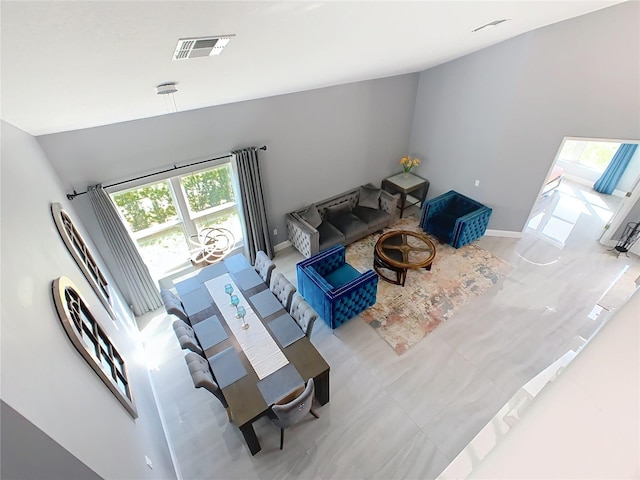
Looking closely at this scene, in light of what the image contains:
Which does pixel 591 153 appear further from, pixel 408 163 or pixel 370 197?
pixel 370 197

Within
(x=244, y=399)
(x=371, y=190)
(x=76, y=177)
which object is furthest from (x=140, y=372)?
(x=371, y=190)

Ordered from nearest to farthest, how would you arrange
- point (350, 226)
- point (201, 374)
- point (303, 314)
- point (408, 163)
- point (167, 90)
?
point (167, 90) → point (201, 374) → point (303, 314) → point (350, 226) → point (408, 163)

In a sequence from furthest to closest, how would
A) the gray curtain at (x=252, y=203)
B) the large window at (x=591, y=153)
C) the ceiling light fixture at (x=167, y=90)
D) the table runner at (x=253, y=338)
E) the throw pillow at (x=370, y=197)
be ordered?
the large window at (x=591, y=153) → the throw pillow at (x=370, y=197) → the gray curtain at (x=252, y=203) → the table runner at (x=253, y=338) → the ceiling light fixture at (x=167, y=90)

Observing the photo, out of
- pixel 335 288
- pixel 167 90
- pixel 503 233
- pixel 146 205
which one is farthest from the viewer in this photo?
pixel 503 233

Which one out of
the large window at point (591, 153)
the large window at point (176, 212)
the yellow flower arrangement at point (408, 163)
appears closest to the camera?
the large window at point (176, 212)

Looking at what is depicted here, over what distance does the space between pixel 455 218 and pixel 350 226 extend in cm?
205

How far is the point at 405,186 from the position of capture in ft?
21.5

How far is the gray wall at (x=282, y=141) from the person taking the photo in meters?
3.61

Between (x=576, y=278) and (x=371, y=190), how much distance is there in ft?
12.2

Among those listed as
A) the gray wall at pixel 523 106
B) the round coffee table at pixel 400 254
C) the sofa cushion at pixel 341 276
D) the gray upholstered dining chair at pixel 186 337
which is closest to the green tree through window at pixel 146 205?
the gray upholstered dining chair at pixel 186 337

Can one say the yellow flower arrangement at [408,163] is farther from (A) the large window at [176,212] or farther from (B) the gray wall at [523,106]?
(A) the large window at [176,212]

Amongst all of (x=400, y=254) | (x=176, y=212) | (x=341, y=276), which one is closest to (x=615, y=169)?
(x=400, y=254)

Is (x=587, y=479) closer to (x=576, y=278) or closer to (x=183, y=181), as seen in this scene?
(x=183, y=181)

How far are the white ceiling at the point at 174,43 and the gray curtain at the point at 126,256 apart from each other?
0.89m
